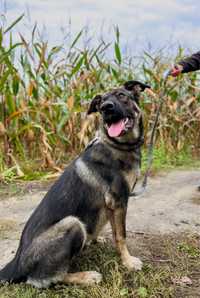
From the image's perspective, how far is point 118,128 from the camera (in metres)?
3.52

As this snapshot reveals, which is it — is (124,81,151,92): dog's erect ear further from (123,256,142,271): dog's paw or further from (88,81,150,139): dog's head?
(123,256,142,271): dog's paw

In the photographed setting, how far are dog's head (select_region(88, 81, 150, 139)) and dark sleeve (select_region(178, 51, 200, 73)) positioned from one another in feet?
5.68

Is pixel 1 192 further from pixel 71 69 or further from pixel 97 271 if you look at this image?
pixel 97 271

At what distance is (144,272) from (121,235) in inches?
13.7

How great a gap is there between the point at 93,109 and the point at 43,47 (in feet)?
12.0

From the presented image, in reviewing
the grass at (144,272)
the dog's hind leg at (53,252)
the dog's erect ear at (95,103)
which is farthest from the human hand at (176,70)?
the dog's hind leg at (53,252)

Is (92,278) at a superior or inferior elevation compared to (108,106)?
inferior

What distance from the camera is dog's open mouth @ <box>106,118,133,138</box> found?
3.50 m

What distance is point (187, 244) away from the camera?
4.20m

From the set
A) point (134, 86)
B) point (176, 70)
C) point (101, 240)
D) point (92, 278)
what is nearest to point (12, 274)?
point (92, 278)

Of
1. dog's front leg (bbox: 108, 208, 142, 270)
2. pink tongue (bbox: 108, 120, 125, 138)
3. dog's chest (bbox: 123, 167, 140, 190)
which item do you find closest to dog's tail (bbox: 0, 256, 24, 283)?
dog's front leg (bbox: 108, 208, 142, 270)

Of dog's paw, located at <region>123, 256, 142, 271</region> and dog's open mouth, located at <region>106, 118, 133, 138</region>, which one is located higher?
dog's open mouth, located at <region>106, 118, 133, 138</region>

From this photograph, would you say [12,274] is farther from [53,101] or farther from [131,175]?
[53,101]

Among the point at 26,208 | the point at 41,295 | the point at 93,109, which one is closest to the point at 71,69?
the point at 26,208
